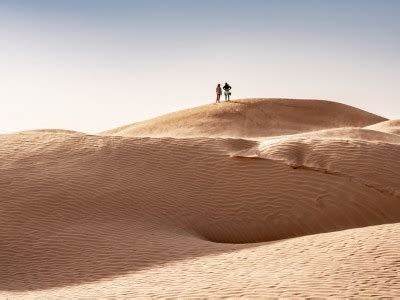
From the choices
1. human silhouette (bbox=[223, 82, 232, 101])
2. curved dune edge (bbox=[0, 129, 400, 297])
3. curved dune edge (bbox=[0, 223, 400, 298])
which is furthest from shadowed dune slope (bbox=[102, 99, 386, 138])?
curved dune edge (bbox=[0, 223, 400, 298])

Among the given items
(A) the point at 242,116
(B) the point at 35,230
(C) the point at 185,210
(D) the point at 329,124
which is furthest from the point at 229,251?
(D) the point at 329,124

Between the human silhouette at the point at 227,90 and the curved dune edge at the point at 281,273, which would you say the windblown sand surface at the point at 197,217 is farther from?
the human silhouette at the point at 227,90

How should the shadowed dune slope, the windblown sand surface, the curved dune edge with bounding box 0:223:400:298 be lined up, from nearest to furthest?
the curved dune edge with bounding box 0:223:400:298, the windblown sand surface, the shadowed dune slope

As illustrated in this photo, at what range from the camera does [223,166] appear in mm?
14867

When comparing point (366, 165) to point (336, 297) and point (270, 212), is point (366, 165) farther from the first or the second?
point (336, 297)

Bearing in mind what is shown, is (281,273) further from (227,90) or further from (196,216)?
(227,90)

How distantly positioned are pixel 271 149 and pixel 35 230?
6.03 metres

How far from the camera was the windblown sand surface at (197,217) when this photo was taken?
836 cm

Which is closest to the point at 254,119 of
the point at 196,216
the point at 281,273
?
the point at 196,216

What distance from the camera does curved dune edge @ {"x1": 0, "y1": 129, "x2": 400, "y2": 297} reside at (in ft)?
27.5

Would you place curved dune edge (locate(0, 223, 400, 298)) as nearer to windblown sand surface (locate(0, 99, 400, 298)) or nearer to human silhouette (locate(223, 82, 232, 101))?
windblown sand surface (locate(0, 99, 400, 298))

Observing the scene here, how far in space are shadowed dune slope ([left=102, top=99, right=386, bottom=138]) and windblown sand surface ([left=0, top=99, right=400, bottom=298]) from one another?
20.4m

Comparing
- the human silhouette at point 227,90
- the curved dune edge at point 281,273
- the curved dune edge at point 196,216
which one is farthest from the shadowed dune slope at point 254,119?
the curved dune edge at point 281,273

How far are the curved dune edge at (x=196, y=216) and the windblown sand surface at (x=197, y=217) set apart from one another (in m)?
0.03
